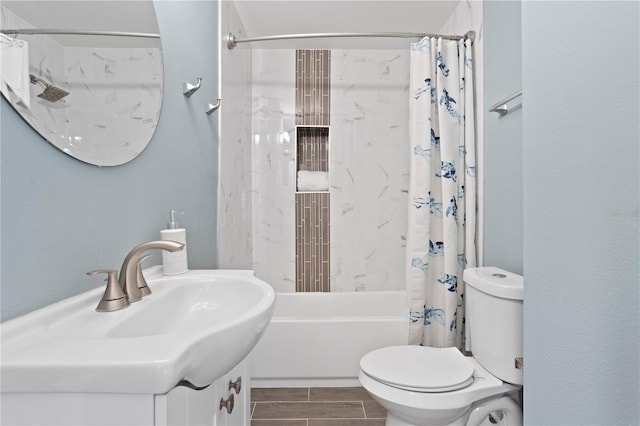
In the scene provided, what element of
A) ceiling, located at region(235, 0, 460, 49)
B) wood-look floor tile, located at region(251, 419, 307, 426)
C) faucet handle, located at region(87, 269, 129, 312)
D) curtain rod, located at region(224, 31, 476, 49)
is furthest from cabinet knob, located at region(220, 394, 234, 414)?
ceiling, located at region(235, 0, 460, 49)

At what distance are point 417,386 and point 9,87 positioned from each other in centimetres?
146

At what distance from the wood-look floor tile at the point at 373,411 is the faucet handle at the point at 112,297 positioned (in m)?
1.54

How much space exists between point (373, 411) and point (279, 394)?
565 millimetres

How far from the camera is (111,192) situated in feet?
3.18

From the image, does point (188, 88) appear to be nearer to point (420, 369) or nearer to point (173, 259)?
point (173, 259)

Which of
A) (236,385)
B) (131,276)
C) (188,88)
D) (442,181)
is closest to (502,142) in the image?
(442,181)

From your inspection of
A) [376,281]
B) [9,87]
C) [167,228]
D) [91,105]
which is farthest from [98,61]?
[376,281]

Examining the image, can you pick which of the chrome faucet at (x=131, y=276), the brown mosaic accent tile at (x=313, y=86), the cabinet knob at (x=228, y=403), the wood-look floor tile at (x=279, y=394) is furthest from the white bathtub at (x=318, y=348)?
the brown mosaic accent tile at (x=313, y=86)

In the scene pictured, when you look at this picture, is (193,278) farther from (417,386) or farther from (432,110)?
(432,110)

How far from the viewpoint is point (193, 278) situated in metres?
1.09

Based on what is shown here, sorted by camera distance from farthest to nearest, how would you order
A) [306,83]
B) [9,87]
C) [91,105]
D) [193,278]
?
[306,83] < [193,278] < [91,105] < [9,87]

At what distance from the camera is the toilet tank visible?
134 cm

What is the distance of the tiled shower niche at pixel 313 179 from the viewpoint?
283cm

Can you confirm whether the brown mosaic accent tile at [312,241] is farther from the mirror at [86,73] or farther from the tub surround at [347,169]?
the mirror at [86,73]
